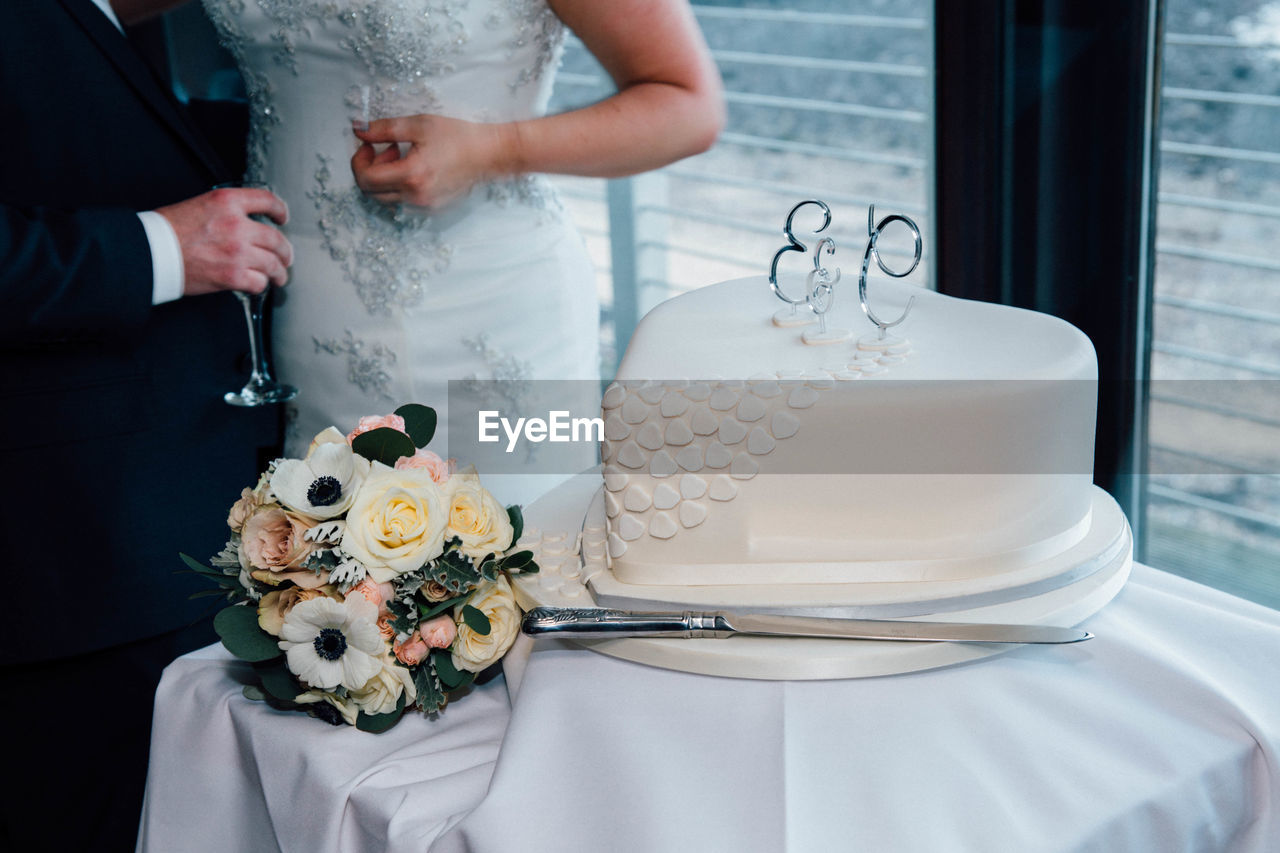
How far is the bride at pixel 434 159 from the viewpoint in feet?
4.15

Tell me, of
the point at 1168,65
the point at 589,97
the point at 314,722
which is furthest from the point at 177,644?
the point at 589,97

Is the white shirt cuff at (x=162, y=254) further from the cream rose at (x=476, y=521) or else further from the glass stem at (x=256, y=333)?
the cream rose at (x=476, y=521)

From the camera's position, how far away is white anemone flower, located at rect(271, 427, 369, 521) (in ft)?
2.47

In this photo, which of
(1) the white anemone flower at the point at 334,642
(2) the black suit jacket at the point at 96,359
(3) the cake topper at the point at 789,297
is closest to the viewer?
(1) the white anemone flower at the point at 334,642

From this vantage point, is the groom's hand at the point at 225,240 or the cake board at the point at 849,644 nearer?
the cake board at the point at 849,644

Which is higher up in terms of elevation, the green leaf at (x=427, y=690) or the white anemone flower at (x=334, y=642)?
the white anemone flower at (x=334, y=642)

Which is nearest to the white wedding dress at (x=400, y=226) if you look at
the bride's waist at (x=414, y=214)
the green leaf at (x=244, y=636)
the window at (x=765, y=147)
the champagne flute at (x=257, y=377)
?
the bride's waist at (x=414, y=214)

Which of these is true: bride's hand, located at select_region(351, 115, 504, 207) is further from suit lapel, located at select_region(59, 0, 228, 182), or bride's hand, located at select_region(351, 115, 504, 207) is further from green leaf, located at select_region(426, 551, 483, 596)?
green leaf, located at select_region(426, 551, 483, 596)

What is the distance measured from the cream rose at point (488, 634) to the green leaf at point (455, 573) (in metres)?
0.01

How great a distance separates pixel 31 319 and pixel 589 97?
268 cm

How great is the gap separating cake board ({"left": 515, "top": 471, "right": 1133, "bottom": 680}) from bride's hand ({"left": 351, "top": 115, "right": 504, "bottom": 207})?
0.64 metres

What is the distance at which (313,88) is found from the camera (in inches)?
51.7

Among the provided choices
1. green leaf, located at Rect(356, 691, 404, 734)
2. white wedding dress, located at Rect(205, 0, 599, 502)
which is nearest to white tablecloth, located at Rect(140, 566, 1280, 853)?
green leaf, located at Rect(356, 691, 404, 734)

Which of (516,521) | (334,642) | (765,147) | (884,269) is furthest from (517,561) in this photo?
(765,147)
